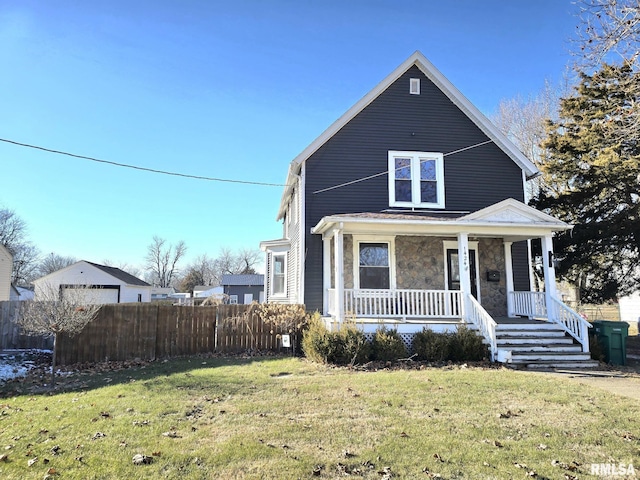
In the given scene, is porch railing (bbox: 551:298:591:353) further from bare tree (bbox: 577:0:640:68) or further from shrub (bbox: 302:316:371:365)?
bare tree (bbox: 577:0:640:68)

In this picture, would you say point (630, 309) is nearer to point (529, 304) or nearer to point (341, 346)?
point (529, 304)

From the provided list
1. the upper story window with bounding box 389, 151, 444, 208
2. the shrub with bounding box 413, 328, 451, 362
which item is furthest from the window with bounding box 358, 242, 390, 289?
the shrub with bounding box 413, 328, 451, 362

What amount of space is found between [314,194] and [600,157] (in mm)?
9754

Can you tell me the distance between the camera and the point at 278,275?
16.1 m

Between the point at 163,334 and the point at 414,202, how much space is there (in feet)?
27.8

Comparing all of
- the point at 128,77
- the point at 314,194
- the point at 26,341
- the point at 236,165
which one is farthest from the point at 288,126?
the point at 26,341

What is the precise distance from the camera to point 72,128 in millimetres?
12078

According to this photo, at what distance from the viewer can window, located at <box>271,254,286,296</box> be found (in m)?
16.0

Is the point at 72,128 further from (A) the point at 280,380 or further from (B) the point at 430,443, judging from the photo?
(B) the point at 430,443

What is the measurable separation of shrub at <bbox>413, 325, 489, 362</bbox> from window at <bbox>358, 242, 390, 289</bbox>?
296 centimetres

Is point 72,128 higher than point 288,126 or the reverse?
the reverse

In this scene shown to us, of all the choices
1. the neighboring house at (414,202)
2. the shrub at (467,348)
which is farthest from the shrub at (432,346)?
the neighboring house at (414,202)

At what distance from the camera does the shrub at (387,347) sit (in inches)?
387

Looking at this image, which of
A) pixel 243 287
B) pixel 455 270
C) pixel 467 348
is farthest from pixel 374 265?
pixel 243 287
